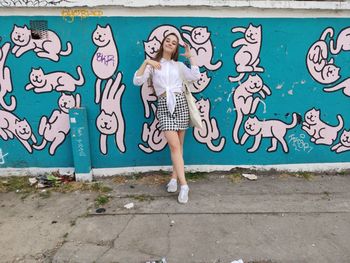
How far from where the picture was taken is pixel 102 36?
4207mm

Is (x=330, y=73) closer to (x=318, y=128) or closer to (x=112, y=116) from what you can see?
(x=318, y=128)

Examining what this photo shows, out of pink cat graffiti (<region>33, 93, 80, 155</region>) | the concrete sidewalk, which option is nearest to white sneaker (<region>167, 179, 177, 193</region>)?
the concrete sidewalk

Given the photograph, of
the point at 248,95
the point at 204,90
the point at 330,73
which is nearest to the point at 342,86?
the point at 330,73

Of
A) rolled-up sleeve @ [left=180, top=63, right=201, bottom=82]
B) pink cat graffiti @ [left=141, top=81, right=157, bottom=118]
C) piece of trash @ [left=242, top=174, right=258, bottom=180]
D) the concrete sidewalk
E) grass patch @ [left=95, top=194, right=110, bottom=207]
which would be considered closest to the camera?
the concrete sidewalk

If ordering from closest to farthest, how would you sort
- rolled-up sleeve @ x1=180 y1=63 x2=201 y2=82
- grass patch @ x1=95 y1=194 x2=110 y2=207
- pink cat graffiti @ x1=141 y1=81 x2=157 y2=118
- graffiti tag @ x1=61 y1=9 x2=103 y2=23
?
rolled-up sleeve @ x1=180 y1=63 x2=201 y2=82
grass patch @ x1=95 y1=194 x2=110 y2=207
graffiti tag @ x1=61 y1=9 x2=103 y2=23
pink cat graffiti @ x1=141 y1=81 x2=157 y2=118

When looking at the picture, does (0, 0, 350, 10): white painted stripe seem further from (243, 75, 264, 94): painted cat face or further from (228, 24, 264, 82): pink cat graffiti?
(243, 75, 264, 94): painted cat face

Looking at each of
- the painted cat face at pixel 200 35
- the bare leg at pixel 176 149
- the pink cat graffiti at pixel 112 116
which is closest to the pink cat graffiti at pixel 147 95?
the pink cat graffiti at pixel 112 116

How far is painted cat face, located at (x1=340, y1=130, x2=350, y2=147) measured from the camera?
464cm

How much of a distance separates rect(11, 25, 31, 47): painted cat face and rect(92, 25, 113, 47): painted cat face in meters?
0.74

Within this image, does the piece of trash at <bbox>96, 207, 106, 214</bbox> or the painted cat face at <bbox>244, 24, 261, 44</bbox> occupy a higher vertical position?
the painted cat face at <bbox>244, 24, 261, 44</bbox>

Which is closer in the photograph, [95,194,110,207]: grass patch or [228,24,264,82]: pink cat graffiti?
[95,194,110,207]: grass patch

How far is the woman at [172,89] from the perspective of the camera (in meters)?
3.88

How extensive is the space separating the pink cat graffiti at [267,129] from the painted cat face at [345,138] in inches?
25.1

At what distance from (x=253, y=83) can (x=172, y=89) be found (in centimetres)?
110
